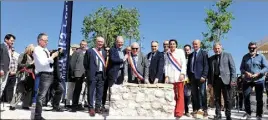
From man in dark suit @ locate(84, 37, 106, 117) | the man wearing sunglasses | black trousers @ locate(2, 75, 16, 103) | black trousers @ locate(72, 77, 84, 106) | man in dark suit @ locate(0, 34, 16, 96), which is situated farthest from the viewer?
black trousers @ locate(2, 75, 16, 103)

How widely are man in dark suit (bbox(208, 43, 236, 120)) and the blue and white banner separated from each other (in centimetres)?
338

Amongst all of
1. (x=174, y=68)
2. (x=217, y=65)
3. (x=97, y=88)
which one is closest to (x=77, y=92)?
(x=97, y=88)

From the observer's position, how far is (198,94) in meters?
7.79

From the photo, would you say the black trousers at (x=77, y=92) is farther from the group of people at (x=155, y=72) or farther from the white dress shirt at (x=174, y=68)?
the white dress shirt at (x=174, y=68)

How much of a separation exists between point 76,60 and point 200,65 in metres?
2.99

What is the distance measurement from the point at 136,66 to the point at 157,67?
474 mm

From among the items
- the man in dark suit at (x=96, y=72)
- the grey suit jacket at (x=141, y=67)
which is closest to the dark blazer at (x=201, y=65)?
the grey suit jacket at (x=141, y=67)

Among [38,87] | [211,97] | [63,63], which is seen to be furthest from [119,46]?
[211,97]

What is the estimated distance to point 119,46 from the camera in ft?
25.3

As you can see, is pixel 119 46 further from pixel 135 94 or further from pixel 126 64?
pixel 135 94

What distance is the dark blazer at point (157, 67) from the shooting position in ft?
25.2

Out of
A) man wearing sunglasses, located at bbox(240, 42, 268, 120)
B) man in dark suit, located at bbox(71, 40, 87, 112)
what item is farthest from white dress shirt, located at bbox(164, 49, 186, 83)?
man in dark suit, located at bbox(71, 40, 87, 112)

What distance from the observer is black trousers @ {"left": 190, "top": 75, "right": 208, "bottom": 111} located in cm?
775

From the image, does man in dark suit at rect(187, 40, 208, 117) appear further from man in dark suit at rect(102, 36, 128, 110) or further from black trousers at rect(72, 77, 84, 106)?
black trousers at rect(72, 77, 84, 106)
